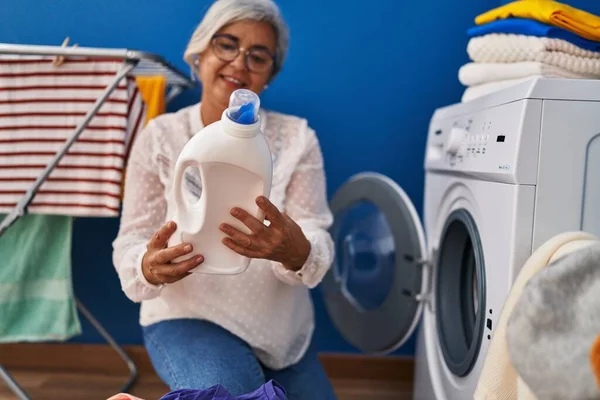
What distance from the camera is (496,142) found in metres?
0.99

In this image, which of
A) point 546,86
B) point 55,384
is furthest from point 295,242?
point 55,384

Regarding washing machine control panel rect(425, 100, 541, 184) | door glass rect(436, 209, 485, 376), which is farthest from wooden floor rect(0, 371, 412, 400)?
washing machine control panel rect(425, 100, 541, 184)

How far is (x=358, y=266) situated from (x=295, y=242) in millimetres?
600

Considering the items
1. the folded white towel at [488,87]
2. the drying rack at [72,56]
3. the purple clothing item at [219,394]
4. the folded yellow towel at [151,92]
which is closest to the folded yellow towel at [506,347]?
the purple clothing item at [219,394]

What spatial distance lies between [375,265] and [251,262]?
46 cm

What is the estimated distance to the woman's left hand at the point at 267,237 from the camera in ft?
2.80

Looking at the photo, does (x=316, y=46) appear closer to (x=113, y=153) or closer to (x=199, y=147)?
(x=113, y=153)

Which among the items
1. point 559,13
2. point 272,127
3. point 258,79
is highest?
point 559,13

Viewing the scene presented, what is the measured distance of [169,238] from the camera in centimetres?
91

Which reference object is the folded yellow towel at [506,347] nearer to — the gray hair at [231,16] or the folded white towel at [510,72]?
the folded white towel at [510,72]

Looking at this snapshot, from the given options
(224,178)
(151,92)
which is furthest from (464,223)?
(151,92)

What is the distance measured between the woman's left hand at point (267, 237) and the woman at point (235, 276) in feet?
0.13

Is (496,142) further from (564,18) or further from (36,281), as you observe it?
(36,281)

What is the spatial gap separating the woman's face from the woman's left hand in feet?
1.13
